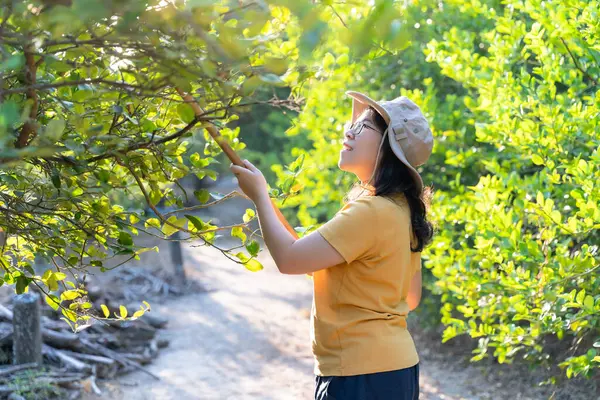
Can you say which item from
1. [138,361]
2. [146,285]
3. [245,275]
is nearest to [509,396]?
[138,361]

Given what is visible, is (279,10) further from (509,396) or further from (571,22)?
(509,396)

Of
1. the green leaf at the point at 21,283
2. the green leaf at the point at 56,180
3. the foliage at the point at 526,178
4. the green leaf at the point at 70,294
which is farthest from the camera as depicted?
the foliage at the point at 526,178

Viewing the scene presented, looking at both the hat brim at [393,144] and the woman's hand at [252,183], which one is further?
the hat brim at [393,144]

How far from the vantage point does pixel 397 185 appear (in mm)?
2271

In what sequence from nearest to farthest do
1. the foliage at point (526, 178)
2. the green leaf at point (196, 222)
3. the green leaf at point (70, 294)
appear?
1. the green leaf at point (196, 222)
2. the green leaf at point (70, 294)
3. the foliage at point (526, 178)

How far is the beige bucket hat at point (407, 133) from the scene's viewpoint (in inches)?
88.5

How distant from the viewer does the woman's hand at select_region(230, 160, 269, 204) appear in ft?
6.88

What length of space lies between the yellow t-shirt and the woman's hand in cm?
25

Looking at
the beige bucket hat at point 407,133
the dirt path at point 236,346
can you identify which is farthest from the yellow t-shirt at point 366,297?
the dirt path at point 236,346

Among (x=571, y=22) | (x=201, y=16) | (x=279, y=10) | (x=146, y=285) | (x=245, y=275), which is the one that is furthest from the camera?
(x=245, y=275)

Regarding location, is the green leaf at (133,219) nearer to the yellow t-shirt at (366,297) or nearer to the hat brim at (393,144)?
the yellow t-shirt at (366,297)

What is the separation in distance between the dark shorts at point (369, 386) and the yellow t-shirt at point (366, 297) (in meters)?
0.02

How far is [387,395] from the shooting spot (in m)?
2.19

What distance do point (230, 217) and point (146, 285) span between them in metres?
6.72
